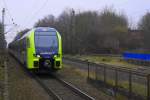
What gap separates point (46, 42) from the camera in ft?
90.5

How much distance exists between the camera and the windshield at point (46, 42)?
27.1 meters

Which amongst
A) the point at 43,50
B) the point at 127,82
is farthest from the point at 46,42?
the point at 127,82

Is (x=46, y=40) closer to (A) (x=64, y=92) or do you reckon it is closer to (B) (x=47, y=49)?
(B) (x=47, y=49)

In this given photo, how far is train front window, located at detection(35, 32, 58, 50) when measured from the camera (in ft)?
89.5

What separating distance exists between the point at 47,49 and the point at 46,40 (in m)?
0.76

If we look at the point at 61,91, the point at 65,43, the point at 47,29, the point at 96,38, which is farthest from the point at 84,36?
the point at 61,91

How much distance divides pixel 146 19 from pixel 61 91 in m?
84.7

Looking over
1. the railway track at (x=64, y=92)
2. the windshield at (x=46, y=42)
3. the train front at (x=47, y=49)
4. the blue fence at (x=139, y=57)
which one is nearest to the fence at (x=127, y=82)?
the railway track at (x=64, y=92)

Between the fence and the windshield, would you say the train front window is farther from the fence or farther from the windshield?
the fence

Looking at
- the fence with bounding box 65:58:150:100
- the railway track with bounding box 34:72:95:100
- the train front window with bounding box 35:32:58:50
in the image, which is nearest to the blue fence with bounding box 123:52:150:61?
the train front window with bounding box 35:32:58:50

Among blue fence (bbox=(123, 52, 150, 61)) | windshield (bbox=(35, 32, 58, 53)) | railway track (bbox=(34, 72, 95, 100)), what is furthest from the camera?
blue fence (bbox=(123, 52, 150, 61))

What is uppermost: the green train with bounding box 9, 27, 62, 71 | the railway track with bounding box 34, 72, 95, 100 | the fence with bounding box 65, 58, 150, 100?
the green train with bounding box 9, 27, 62, 71

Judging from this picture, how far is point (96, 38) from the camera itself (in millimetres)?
92312

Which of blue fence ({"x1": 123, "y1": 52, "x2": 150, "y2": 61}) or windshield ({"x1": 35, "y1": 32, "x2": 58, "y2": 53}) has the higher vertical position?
windshield ({"x1": 35, "y1": 32, "x2": 58, "y2": 53})
